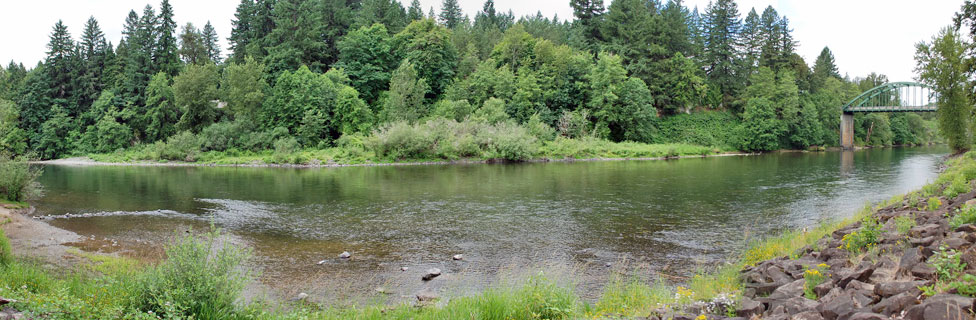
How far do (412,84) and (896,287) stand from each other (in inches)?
2498

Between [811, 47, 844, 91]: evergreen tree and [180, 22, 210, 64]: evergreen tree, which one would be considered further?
[811, 47, 844, 91]: evergreen tree

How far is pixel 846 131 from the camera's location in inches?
3418

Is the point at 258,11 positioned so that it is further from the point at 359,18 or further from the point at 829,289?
the point at 829,289

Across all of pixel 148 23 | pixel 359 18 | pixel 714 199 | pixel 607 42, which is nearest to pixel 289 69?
pixel 359 18

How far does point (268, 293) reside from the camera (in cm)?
1110

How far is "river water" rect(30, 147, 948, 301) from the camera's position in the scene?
1302cm

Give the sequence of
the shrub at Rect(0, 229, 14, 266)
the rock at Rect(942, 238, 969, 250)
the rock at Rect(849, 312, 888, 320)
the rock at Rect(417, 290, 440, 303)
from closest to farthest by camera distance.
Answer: the rock at Rect(849, 312, 888, 320) → the rock at Rect(942, 238, 969, 250) → the rock at Rect(417, 290, 440, 303) → the shrub at Rect(0, 229, 14, 266)

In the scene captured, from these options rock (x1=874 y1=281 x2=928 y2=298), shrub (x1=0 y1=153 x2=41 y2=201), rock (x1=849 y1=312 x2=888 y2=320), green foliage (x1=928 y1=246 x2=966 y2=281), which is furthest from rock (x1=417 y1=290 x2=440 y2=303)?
shrub (x1=0 y1=153 x2=41 y2=201)

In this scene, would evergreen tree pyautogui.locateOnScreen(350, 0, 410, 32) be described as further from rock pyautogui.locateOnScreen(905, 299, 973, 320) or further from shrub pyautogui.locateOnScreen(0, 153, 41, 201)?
rock pyautogui.locateOnScreen(905, 299, 973, 320)

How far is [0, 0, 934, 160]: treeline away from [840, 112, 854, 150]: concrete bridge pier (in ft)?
5.10

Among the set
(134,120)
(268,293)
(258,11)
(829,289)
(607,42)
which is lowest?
(268,293)

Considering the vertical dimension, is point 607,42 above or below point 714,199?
above

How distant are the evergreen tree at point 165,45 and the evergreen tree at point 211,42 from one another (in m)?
16.0

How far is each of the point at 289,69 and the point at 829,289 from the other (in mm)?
76960
